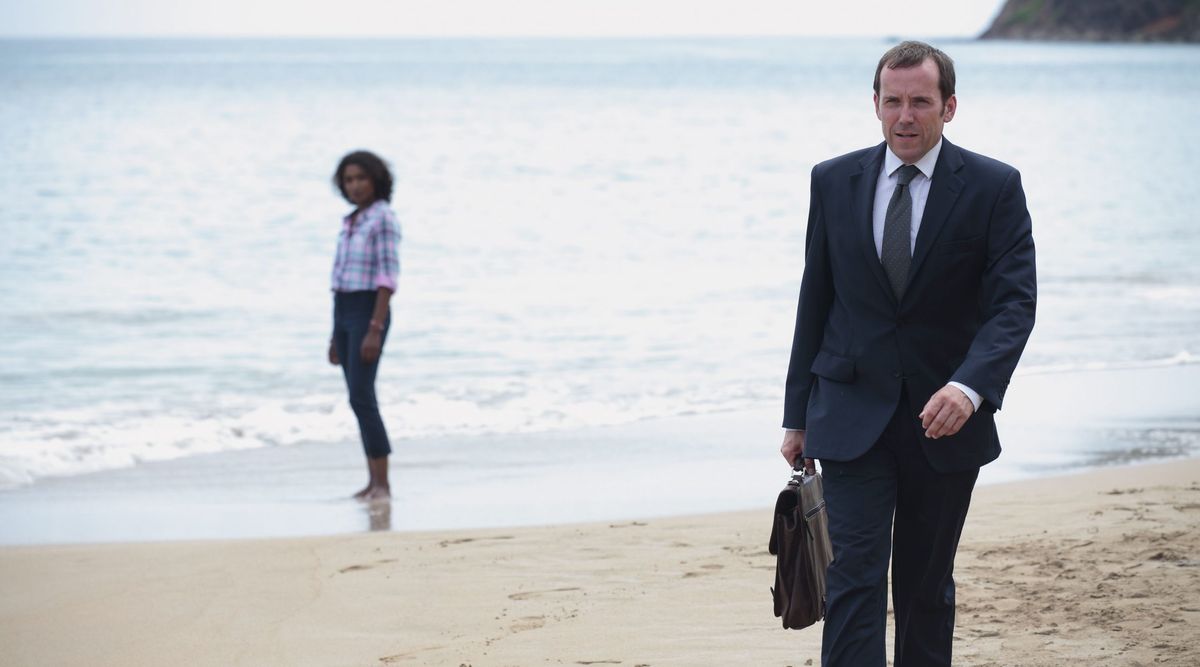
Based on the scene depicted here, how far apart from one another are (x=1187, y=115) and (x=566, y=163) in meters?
27.5

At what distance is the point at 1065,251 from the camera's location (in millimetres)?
20547

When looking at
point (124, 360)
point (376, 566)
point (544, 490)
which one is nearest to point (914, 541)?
point (376, 566)

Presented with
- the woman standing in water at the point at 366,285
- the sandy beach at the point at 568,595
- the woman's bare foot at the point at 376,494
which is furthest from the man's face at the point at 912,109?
the woman's bare foot at the point at 376,494

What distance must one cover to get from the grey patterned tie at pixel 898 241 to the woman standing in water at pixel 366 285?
168 inches

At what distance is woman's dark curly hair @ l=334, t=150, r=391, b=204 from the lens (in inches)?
289

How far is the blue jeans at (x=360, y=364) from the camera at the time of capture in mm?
7375

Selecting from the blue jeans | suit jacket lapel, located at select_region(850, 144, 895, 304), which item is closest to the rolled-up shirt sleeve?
the blue jeans

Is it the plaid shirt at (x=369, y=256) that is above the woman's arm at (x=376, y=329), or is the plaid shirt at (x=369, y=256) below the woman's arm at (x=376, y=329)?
above

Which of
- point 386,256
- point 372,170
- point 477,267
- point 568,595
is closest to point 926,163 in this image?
point 568,595

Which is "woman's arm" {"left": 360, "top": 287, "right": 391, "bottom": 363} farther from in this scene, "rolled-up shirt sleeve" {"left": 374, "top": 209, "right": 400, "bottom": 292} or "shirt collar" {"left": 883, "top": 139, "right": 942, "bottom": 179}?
"shirt collar" {"left": 883, "top": 139, "right": 942, "bottom": 179}

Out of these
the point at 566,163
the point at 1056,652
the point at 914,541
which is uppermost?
the point at 566,163

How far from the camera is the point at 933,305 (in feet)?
11.0

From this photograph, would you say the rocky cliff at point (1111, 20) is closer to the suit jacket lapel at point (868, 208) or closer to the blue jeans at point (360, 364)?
the blue jeans at point (360, 364)

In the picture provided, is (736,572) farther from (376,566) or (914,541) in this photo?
(914,541)
